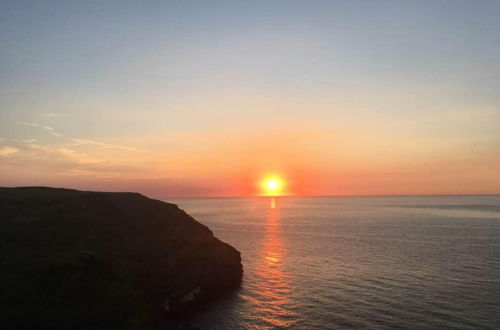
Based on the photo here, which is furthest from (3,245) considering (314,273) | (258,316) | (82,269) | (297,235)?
(297,235)

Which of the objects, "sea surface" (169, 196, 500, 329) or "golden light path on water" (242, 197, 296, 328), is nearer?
"sea surface" (169, 196, 500, 329)

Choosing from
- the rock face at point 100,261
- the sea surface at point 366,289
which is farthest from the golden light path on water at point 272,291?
the rock face at point 100,261

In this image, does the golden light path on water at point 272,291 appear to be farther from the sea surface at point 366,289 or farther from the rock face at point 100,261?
the rock face at point 100,261

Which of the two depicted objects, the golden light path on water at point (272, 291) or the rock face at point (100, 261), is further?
the golden light path on water at point (272, 291)

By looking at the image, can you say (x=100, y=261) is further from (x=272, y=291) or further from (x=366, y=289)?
(x=366, y=289)

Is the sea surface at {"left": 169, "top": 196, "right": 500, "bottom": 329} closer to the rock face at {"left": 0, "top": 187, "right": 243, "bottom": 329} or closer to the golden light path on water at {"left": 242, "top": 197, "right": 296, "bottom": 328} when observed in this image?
the golden light path on water at {"left": 242, "top": 197, "right": 296, "bottom": 328}

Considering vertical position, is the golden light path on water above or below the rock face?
below

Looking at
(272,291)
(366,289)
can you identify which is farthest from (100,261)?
(366,289)

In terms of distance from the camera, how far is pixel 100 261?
45.4 metres

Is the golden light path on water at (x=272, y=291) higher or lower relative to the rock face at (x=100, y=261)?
lower

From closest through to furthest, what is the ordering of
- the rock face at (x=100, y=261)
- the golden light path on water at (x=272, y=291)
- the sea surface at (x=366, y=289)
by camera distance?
the rock face at (x=100, y=261), the sea surface at (x=366, y=289), the golden light path on water at (x=272, y=291)

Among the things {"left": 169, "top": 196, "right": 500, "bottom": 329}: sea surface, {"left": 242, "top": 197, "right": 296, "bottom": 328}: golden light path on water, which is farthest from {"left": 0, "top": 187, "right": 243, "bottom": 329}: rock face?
{"left": 242, "top": 197, "right": 296, "bottom": 328}: golden light path on water

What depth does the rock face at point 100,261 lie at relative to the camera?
38.8m

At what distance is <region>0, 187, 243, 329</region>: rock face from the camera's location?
38750mm
